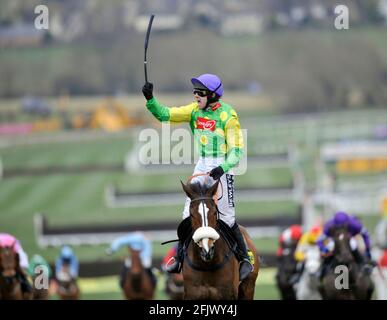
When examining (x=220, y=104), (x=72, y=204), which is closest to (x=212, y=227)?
(x=220, y=104)

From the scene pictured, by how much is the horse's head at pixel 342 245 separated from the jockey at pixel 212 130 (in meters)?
2.83

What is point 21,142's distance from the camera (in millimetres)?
38656

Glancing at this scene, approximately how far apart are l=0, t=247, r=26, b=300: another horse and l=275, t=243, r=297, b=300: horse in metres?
4.82

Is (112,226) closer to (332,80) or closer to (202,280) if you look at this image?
(332,80)

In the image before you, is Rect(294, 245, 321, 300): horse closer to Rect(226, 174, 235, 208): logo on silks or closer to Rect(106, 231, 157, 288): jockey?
Rect(106, 231, 157, 288): jockey

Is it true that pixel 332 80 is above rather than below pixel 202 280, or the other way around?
above

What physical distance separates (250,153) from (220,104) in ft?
91.6

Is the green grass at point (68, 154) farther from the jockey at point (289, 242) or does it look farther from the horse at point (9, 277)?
the horse at point (9, 277)

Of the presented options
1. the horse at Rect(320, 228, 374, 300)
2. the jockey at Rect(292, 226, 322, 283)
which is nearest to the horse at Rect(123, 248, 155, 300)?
the jockey at Rect(292, 226, 322, 283)

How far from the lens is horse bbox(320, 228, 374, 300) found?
11719 millimetres

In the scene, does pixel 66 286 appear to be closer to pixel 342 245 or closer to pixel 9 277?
pixel 9 277

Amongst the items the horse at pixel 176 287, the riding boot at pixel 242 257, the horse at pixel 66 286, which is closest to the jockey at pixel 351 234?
the riding boot at pixel 242 257

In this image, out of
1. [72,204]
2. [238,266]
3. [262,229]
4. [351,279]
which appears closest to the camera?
[238,266]

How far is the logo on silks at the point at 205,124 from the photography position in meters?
8.93
